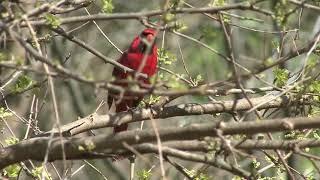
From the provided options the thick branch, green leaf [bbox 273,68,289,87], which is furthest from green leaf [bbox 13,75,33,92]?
green leaf [bbox 273,68,289,87]

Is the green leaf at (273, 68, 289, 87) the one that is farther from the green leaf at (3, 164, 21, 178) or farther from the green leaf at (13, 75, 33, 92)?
the green leaf at (3, 164, 21, 178)

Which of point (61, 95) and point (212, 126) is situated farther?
point (61, 95)

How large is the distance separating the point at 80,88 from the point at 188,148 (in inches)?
239

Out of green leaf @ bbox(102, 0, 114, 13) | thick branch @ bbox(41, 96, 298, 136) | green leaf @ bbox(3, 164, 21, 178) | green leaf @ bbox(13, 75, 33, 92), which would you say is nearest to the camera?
green leaf @ bbox(102, 0, 114, 13)

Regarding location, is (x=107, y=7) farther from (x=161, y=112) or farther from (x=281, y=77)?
(x=281, y=77)

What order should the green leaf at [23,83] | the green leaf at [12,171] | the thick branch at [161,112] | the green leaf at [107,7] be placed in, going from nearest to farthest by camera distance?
the green leaf at [107,7], the green leaf at [23,83], the green leaf at [12,171], the thick branch at [161,112]

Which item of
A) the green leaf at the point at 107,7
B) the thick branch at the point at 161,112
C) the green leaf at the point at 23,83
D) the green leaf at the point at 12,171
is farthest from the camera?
the thick branch at the point at 161,112

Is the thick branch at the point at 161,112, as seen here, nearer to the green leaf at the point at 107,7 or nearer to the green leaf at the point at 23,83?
the green leaf at the point at 23,83

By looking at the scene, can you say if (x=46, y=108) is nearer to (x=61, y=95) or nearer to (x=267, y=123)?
(x=61, y=95)

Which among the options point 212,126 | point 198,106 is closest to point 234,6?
point 212,126

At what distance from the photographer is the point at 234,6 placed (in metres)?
2.90

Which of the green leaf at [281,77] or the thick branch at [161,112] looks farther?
the thick branch at [161,112]

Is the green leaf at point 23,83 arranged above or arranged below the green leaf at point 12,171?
above

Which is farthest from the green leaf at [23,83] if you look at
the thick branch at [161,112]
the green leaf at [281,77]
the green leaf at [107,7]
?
the green leaf at [281,77]
